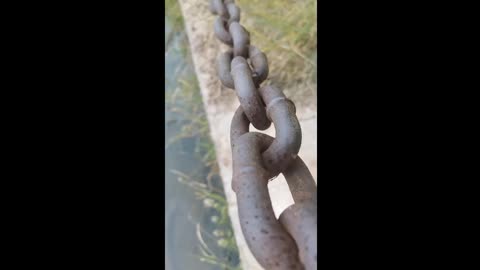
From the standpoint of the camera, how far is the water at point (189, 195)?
1.05 meters

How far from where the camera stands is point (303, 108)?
3.76 ft

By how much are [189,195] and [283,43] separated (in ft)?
1.59

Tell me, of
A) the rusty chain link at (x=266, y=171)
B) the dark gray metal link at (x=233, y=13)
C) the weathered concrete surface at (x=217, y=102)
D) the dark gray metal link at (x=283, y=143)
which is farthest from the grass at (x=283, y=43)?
the dark gray metal link at (x=283, y=143)

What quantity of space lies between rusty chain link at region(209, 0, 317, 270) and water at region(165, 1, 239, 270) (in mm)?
555

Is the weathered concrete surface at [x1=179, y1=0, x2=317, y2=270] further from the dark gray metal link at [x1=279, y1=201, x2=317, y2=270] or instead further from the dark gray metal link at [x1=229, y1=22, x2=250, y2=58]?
the dark gray metal link at [x1=279, y1=201, x2=317, y2=270]

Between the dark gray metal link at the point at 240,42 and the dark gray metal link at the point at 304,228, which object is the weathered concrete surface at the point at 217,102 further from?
the dark gray metal link at the point at 304,228

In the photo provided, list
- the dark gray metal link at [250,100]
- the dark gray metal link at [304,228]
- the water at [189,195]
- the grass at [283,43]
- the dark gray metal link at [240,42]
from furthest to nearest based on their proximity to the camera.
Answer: the grass at [283,43] < the water at [189,195] < the dark gray metal link at [240,42] < the dark gray metal link at [250,100] < the dark gray metal link at [304,228]

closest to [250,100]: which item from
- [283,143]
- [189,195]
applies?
[283,143]

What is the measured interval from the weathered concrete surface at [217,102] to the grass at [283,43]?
50mm

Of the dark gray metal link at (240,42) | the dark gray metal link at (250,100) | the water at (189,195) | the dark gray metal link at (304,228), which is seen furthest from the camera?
the water at (189,195)

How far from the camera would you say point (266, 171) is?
0.42 m

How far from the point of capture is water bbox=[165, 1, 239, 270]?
1049mm

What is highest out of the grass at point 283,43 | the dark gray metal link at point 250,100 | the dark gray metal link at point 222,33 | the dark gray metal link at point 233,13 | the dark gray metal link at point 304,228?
the grass at point 283,43
